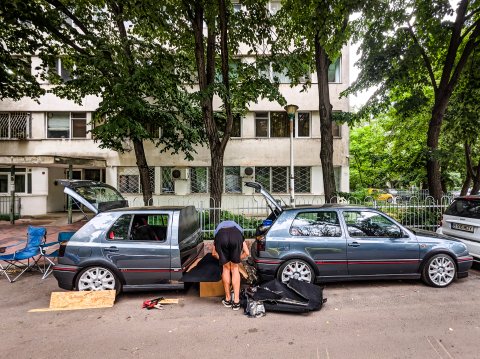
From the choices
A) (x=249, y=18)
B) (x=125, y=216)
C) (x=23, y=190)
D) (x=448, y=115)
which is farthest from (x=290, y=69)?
(x=23, y=190)

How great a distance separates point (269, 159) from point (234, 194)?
2.53 meters

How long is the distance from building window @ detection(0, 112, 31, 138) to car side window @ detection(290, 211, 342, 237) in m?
15.6

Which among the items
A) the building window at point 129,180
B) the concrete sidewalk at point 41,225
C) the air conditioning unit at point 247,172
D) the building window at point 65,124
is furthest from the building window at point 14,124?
the air conditioning unit at point 247,172

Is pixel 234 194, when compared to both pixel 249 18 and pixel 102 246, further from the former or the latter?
pixel 102 246

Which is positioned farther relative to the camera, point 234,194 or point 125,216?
point 234,194

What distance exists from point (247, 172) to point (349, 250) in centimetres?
920

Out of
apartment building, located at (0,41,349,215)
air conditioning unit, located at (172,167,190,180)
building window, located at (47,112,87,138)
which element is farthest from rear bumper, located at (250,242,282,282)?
building window, located at (47,112,87,138)

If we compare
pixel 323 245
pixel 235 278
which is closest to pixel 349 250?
pixel 323 245

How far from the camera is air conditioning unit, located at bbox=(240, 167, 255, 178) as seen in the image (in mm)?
13797

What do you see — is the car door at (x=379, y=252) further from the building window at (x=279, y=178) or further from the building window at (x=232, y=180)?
the building window at (x=232, y=180)

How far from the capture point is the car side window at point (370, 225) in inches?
199

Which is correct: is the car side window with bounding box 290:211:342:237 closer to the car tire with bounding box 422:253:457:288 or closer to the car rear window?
the car tire with bounding box 422:253:457:288

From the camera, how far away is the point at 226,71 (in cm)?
855

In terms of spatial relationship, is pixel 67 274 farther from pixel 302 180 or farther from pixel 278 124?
pixel 278 124
